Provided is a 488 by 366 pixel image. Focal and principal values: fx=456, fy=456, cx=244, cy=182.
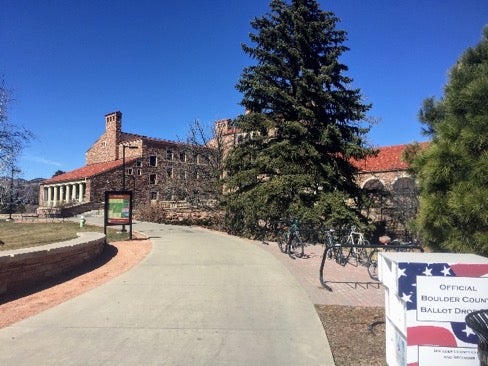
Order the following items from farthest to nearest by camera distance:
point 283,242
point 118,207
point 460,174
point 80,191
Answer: point 80,191 → point 118,207 → point 283,242 → point 460,174

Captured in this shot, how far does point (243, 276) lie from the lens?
931cm

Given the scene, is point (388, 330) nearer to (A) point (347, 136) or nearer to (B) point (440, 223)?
(B) point (440, 223)

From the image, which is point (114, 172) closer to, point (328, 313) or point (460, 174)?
point (328, 313)

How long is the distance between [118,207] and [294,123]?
803cm

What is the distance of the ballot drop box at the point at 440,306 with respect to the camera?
3.27 metres

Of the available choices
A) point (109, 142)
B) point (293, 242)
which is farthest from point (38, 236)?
point (109, 142)

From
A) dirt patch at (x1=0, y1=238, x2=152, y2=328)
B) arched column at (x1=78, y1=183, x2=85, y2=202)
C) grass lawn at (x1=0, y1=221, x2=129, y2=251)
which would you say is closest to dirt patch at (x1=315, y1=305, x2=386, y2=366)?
dirt patch at (x1=0, y1=238, x2=152, y2=328)

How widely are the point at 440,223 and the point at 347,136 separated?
51.2 feet

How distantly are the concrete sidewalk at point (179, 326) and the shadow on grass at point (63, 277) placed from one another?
3.76 feet

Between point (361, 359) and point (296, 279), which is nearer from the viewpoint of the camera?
point (361, 359)

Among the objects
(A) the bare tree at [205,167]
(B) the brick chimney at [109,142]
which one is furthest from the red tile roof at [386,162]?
(B) the brick chimney at [109,142]

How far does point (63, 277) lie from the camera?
9461 mm

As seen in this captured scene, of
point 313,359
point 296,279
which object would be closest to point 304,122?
point 296,279

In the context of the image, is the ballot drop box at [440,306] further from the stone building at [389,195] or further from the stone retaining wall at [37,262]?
the stone retaining wall at [37,262]
